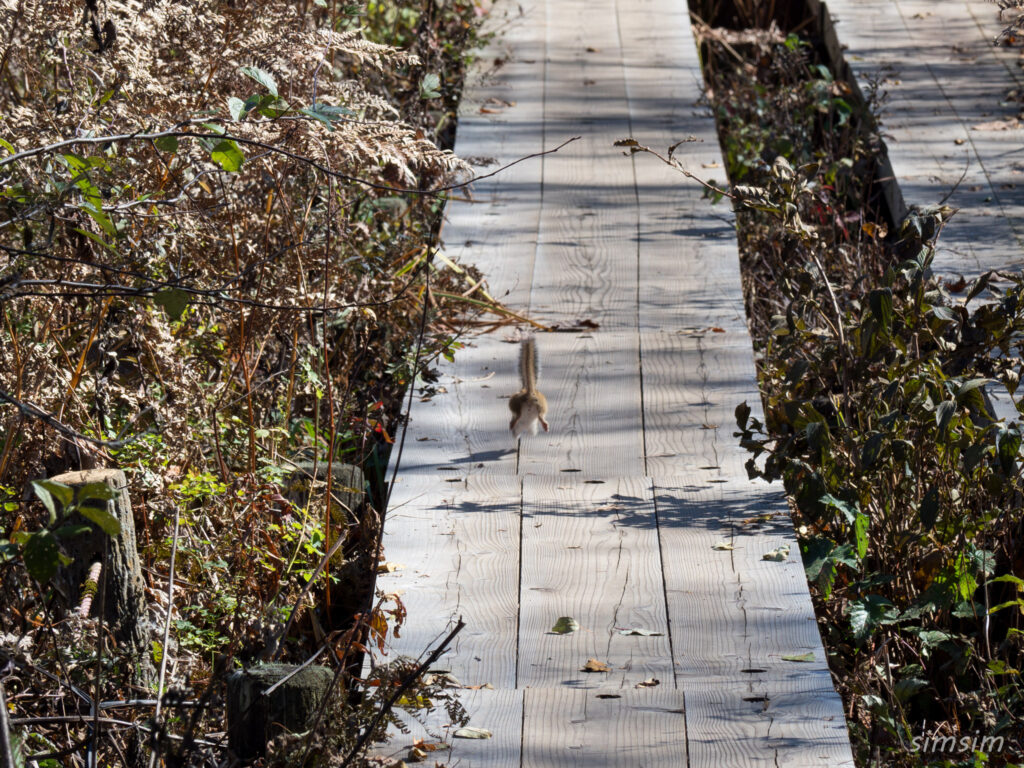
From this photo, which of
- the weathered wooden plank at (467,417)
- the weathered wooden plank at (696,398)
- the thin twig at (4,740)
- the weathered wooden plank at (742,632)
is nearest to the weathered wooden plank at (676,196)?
the weathered wooden plank at (696,398)

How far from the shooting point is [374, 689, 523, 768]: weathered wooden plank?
294cm

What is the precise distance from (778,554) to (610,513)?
604 mm

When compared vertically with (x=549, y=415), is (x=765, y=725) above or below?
above

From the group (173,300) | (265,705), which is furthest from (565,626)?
(173,300)

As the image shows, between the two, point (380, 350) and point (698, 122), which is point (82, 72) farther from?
point (698, 122)

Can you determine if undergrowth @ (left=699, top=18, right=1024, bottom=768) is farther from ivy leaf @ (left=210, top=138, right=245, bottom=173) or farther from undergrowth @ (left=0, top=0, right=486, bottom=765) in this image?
ivy leaf @ (left=210, top=138, right=245, bottom=173)

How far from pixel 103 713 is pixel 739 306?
362 centimetres

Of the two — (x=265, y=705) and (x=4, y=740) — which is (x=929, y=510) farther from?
(x=4, y=740)

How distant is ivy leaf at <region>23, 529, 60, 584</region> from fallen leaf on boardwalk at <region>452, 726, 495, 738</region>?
1.28 m

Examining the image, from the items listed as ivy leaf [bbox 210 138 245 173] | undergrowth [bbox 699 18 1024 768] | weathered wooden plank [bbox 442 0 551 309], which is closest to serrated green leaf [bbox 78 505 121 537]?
ivy leaf [bbox 210 138 245 173]

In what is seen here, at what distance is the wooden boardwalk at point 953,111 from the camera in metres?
6.28

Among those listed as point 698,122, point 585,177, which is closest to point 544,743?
point 585,177

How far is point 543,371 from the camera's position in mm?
5137

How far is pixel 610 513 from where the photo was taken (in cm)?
410
